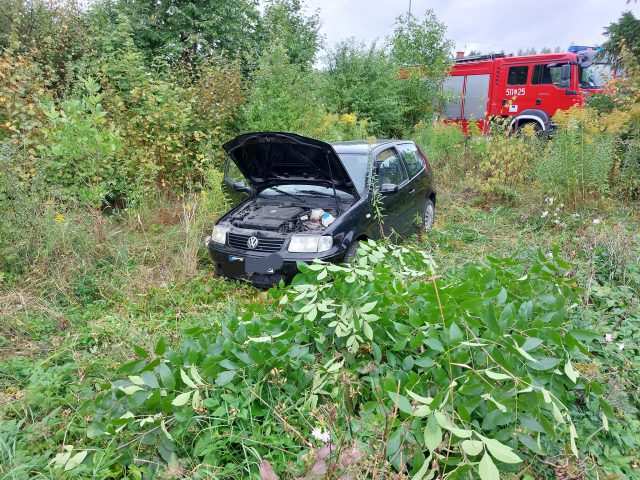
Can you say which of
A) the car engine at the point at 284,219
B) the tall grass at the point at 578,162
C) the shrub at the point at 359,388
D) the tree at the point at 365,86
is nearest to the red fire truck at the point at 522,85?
the tree at the point at 365,86

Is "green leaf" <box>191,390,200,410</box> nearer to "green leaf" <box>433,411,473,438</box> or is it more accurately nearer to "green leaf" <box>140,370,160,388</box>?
"green leaf" <box>140,370,160,388</box>

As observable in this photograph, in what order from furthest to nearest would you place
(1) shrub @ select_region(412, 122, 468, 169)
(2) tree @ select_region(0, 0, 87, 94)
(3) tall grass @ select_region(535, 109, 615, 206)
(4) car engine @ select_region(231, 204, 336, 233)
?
1. (1) shrub @ select_region(412, 122, 468, 169)
2. (2) tree @ select_region(0, 0, 87, 94)
3. (3) tall grass @ select_region(535, 109, 615, 206)
4. (4) car engine @ select_region(231, 204, 336, 233)

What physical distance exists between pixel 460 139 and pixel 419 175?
5059mm

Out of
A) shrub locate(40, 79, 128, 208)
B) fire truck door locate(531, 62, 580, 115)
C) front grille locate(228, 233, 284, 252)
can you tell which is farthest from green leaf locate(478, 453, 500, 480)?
fire truck door locate(531, 62, 580, 115)

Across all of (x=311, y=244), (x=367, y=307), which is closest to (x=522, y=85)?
(x=311, y=244)

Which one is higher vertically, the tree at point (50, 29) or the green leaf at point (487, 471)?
the tree at point (50, 29)

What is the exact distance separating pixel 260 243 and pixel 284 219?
1.45 feet

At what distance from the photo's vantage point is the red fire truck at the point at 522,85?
13.0 m

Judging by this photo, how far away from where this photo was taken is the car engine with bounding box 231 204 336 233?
462 cm

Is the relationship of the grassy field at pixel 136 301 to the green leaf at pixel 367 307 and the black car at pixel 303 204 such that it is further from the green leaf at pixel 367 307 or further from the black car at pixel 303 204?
the green leaf at pixel 367 307

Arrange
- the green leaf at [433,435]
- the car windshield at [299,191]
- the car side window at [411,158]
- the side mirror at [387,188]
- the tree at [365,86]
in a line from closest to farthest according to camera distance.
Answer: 1. the green leaf at [433,435]
2. the side mirror at [387,188]
3. the car windshield at [299,191]
4. the car side window at [411,158]
5. the tree at [365,86]

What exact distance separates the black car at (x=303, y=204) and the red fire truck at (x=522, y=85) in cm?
737

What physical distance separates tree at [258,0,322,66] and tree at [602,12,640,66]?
8271mm

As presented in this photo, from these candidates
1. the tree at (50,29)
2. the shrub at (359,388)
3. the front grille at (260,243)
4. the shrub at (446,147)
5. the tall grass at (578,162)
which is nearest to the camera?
the shrub at (359,388)
